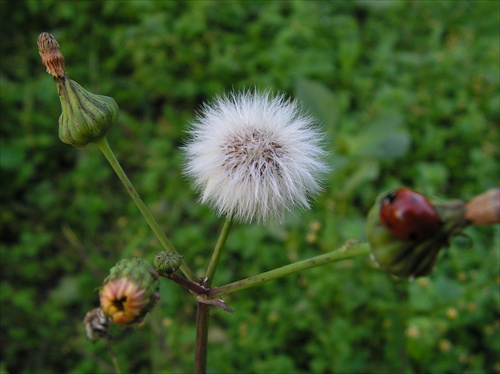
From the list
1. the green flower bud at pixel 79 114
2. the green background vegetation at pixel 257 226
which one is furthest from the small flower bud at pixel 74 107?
the green background vegetation at pixel 257 226

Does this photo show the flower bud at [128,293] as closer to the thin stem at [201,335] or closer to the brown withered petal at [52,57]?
the thin stem at [201,335]

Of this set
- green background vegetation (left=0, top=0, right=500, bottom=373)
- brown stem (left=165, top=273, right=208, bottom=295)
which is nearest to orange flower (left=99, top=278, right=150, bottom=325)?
brown stem (left=165, top=273, right=208, bottom=295)

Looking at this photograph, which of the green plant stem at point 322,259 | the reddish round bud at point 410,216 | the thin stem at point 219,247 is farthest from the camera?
the thin stem at point 219,247

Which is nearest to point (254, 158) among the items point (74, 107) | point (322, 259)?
point (322, 259)

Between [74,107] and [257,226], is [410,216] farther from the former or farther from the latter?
[257,226]

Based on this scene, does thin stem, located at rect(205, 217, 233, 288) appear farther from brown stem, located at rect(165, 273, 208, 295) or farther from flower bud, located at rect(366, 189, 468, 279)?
flower bud, located at rect(366, 189, 468, 279)

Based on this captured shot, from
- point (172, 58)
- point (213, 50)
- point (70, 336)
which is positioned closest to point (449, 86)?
point (213, 50)

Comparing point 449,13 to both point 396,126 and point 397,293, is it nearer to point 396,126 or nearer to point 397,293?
point 396,126
